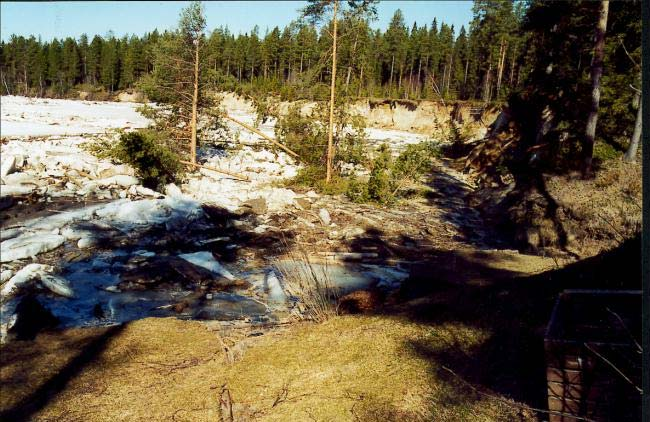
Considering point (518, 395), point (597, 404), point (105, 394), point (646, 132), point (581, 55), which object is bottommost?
point (105, 394)

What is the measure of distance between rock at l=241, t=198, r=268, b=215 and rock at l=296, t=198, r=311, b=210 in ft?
3.83

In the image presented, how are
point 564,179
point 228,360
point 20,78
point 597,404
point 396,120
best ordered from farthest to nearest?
point 20,78 → point 396,120 → point 564,179 → point 228,360 → point 597,404

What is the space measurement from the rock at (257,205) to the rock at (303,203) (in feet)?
3.83

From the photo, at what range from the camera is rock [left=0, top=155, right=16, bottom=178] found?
617 inches

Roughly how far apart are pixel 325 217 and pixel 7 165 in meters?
10.9

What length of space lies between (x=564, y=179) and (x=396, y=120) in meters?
33.7

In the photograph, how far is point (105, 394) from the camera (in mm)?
5234

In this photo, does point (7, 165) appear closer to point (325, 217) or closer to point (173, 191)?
point (173, 191)

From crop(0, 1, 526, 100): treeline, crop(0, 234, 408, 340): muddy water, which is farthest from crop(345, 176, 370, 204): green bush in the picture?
crop(0, 1, 526, 100): treeline

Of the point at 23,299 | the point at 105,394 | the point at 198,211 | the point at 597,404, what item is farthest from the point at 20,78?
the point at 597,404

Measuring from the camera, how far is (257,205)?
1570 cm

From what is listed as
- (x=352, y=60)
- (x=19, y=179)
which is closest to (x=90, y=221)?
(x=19, y=179)

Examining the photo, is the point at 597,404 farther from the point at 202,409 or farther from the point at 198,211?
the point at 198,211

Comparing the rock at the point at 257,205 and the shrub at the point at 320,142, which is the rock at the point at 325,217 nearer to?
the rock at the point at 257,205
